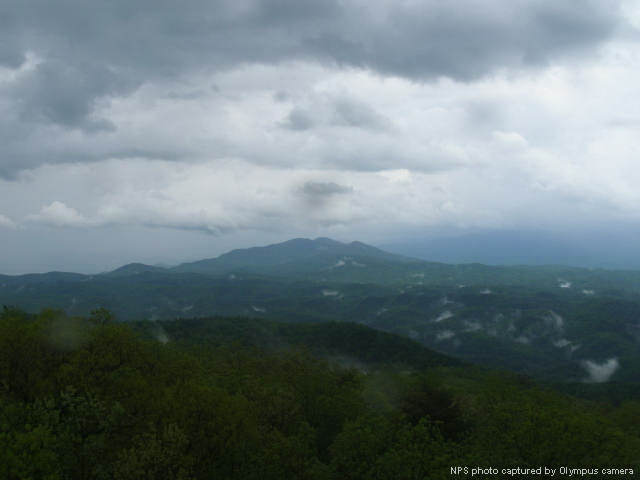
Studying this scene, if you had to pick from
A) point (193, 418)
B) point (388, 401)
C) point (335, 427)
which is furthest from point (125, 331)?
point (388, 401)

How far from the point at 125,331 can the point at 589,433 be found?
56421mm

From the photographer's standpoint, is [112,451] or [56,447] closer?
[56,447]

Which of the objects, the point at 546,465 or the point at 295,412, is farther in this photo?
the point at 295,412

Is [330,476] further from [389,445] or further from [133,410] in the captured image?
[133,410]

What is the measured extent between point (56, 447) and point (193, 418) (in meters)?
13.3

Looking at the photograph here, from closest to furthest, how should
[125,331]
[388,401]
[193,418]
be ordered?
[193,418], [125,331], [388,401]

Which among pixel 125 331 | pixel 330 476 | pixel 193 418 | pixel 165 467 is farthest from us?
pixel 125 331

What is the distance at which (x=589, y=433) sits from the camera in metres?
46.7

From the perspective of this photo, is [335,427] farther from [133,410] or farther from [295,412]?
[133,410]

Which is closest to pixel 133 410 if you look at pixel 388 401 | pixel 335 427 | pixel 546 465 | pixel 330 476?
pixel 330 476

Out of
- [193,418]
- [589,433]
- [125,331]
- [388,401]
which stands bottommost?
[388,401]

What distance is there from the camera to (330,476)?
4247 centimetres

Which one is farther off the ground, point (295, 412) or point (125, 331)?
point (125, 331)

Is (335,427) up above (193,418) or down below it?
below
